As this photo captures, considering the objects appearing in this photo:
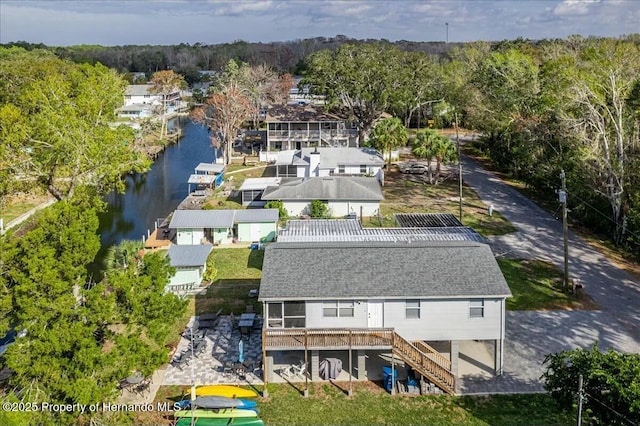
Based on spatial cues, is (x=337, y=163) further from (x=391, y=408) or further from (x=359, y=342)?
(x=391, y=408)

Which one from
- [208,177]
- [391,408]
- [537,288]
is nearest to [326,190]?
[208,177]

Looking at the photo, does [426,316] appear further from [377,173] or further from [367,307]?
[377,173]

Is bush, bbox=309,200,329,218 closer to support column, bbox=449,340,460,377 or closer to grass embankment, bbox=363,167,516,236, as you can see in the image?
grass embankment, bbox=363,167,516,236

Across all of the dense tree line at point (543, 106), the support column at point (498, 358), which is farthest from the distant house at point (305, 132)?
the support column at point (498, 358)

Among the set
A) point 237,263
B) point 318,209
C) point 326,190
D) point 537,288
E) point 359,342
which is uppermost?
point 326,190

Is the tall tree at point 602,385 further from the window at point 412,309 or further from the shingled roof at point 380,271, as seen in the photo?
the window at point 412,309

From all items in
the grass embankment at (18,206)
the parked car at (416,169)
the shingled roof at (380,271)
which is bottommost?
the grass embankment at (18,206)
